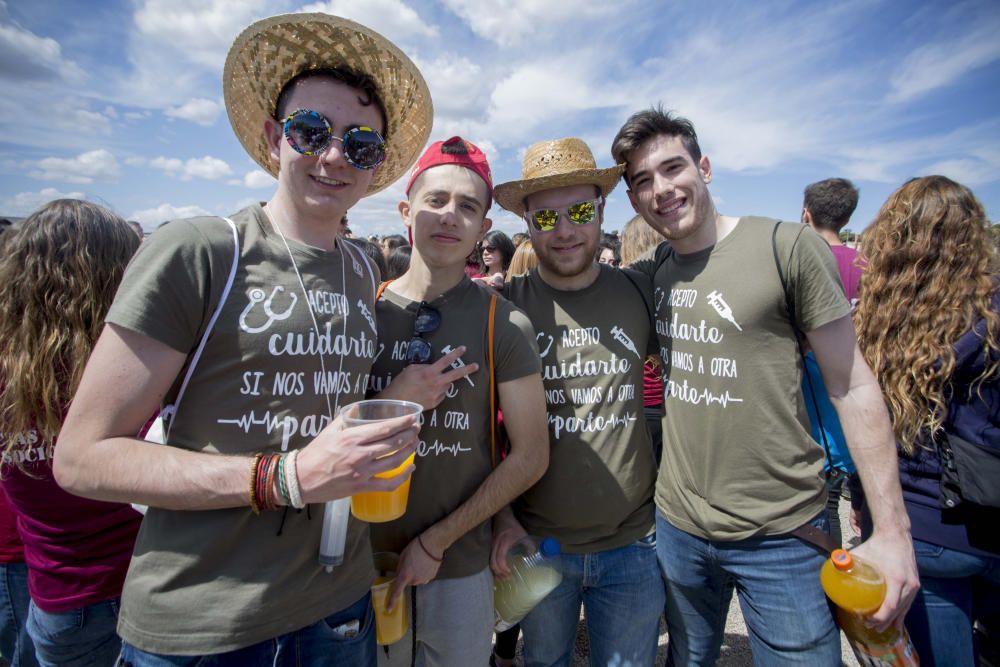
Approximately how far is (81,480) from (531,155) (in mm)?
2311

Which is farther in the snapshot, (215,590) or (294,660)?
(294,660)

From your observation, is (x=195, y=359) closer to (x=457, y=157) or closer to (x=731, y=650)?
(x=457, y=157)

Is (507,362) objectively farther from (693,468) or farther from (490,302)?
(693,468)

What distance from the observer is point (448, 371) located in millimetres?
2041

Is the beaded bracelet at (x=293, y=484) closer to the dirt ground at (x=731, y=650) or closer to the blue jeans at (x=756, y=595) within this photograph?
the blue jeans at (x=756, y=595)

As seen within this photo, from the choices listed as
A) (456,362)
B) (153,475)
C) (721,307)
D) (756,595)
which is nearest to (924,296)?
(721,307)

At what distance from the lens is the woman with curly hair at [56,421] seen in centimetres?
192

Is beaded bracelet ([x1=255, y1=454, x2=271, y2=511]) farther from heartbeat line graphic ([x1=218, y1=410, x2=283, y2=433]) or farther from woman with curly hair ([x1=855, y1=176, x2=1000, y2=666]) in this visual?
woman with curly hair ([x1=855, y1=176, x2=1000, y2=666])

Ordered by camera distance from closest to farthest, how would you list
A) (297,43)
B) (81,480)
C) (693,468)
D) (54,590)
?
(81,480)
(297,43)
(54,590)
(693,468)

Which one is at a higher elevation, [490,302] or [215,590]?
[490,302]

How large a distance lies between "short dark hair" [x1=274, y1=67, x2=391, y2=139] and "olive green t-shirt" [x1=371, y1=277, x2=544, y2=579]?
0.88 metres

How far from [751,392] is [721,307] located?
39 cm

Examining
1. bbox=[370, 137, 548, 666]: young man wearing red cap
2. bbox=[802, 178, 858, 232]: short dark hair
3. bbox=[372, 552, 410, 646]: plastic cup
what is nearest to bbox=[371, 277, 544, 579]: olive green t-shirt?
bbox=[370, 137, 548, 666]: young man wearing red cap

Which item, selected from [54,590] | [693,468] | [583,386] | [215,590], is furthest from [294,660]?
[693,468]
